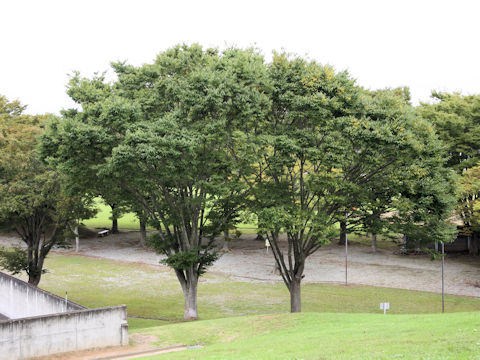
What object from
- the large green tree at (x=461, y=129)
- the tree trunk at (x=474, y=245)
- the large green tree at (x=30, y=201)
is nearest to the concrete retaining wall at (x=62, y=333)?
the large green tree at (x=30, y=201)

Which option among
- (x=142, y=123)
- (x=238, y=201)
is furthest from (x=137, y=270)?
(x=142, y=123)

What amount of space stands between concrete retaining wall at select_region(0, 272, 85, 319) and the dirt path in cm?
1952

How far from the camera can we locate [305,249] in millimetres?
24891

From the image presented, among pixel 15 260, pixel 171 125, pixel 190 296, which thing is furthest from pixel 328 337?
pixel 15 260

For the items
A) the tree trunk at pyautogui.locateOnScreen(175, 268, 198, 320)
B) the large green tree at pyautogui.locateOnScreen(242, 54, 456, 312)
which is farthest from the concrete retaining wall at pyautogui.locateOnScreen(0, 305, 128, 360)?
the large green tree at pyautogui.locateOnScreen(242, 54, 456, 312)

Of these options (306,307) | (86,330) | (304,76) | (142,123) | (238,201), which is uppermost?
(304,76)

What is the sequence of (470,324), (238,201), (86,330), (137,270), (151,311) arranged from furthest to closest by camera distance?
(137,270), (151,311), (238,201), (86,330), (470,324)

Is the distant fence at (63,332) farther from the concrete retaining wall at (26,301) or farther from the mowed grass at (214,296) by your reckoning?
the mowed grass at (214,296)

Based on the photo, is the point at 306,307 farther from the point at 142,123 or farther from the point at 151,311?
the point at 142,123

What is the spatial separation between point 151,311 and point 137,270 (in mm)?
13944

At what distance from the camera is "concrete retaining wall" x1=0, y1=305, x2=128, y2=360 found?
16125mm

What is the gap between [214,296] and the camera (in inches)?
1319

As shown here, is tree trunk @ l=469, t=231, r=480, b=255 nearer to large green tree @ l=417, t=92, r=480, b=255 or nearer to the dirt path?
the dirt path

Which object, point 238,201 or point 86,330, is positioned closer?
point 86,330
